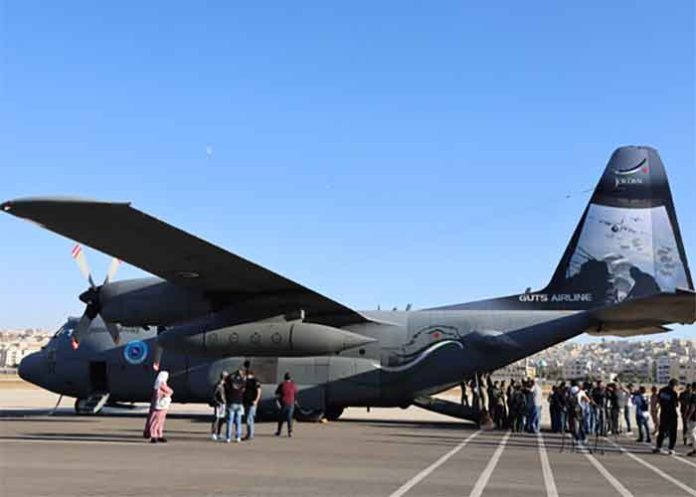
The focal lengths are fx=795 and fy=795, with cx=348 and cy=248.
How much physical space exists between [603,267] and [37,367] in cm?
1774

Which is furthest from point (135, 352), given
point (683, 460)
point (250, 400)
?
point (683, 460)

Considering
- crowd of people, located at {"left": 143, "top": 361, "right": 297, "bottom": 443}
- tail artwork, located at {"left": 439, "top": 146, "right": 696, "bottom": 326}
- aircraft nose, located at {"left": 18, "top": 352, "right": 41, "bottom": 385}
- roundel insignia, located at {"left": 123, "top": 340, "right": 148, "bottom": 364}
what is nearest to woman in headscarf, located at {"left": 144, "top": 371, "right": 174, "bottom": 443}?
crowd of people, located at {"left": 143, "top": 361, "right": 297, "bottom": 443}

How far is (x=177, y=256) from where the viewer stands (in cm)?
1833

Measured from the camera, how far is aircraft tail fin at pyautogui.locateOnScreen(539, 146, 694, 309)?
23031 mm

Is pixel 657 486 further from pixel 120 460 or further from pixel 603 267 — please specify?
pixel 603 267

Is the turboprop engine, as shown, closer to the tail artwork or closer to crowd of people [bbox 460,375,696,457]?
crowd of people [bbox 460,375,696,457]

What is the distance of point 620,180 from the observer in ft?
77.9

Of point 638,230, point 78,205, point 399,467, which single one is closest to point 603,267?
point 638,230

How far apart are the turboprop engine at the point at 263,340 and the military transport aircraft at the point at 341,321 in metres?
0.03

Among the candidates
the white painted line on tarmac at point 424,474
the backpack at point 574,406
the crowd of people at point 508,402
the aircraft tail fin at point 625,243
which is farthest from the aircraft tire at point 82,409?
the backpack at point 574,406

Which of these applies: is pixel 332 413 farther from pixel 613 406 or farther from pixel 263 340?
pixel 613 406

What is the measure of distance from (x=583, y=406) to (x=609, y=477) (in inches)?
270

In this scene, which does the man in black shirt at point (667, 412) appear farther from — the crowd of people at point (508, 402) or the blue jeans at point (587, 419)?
the crowd of people at point (508, 402)

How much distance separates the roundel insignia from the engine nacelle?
3368mm
